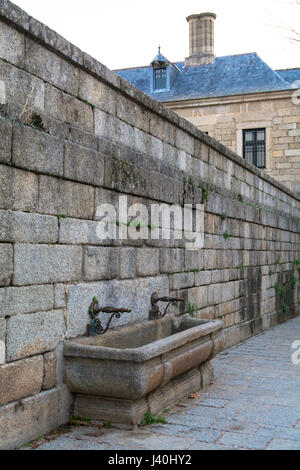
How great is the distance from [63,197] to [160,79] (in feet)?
65.4

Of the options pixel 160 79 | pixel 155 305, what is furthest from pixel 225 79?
pixel 155 305

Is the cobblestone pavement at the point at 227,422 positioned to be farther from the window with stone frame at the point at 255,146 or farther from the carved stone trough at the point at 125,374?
the window with stone frame at the point at 255,146

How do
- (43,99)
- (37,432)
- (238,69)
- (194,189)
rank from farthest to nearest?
(238,69), (194,189), (43,99), (37,432)

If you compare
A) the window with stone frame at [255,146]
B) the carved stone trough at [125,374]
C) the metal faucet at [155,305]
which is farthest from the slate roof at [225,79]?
the carved stone trough at [125,374]

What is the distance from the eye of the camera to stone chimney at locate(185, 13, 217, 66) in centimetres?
2447

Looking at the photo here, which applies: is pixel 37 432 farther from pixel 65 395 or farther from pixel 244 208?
pixel 244 208

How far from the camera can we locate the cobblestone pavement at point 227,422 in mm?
3846

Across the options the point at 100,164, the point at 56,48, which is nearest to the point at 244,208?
the point at 100,164

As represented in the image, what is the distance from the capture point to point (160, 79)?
23250mm

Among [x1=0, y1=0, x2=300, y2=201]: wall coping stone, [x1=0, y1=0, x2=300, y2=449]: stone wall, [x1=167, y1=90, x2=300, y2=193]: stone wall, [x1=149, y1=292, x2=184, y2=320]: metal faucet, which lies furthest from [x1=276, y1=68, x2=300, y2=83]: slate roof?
[x1=149, y1=292, x2=184, y2=320]: metal faucet

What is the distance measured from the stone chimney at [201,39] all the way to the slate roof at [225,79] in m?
0.52

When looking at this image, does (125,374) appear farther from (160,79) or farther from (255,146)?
(160,79)

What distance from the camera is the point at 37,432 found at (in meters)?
3.89

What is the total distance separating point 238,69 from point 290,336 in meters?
15.1
